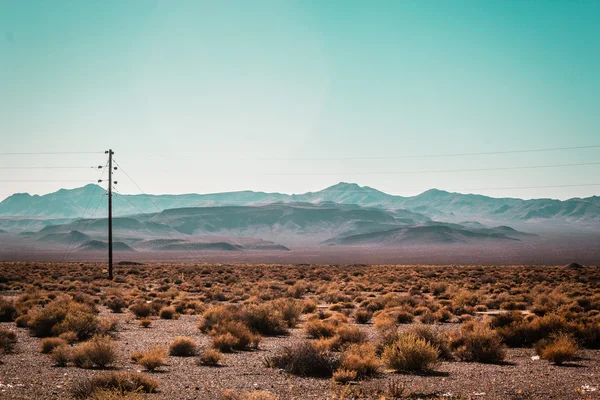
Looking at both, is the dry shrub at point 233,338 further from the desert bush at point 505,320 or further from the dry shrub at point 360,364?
the desert bush at point 505,320

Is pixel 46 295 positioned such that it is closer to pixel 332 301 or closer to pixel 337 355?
pixel 332 301

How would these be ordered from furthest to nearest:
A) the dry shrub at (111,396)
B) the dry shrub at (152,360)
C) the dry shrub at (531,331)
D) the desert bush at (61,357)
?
the dry shrub at (531,331)
the desert bush at (61,357)
the dry shrub at (152,360)
the dry shrub at (111,396)

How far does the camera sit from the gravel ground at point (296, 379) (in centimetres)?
1149

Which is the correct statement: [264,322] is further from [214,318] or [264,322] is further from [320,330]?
[320,330]

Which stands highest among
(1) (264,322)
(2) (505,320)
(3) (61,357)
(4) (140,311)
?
(3) (61,357)

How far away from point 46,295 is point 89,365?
19908 millimetres

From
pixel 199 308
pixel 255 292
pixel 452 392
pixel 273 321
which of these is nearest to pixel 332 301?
pixel 255 292

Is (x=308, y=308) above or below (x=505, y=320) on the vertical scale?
below

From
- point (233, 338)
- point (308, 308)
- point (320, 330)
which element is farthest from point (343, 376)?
point (308, 308)

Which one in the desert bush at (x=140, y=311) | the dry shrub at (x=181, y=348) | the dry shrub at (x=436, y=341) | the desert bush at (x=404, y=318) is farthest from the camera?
the desert bush at (x=140, y=311)

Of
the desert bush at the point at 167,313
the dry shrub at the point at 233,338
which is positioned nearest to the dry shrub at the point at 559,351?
the dry shrub at the point at 233,338

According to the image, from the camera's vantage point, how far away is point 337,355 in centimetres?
1470

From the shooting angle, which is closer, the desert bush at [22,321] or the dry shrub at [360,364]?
the dry shrub at [360,364]

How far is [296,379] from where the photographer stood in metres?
13.0
